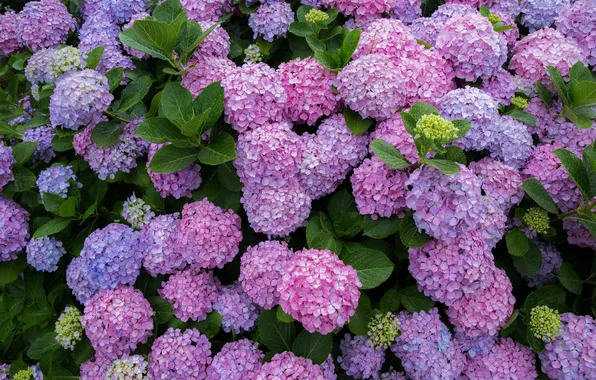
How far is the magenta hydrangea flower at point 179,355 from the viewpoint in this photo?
1914mm

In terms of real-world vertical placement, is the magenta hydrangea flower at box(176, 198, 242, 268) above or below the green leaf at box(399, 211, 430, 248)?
below

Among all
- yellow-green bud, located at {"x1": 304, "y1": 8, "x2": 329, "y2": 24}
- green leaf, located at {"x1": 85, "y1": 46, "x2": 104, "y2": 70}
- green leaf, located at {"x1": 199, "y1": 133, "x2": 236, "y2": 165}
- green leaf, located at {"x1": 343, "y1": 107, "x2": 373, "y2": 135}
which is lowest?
green leaf, located at {"x1": 199, "y1": 133, "x2": 236, "y2": 165}

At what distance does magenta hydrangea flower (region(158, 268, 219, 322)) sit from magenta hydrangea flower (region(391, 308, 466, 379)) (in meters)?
0.86

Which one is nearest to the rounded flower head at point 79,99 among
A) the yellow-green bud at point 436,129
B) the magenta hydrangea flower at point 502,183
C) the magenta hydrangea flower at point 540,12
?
the yellow-green bud at point 436,129

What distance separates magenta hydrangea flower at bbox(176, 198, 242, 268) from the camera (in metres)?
2.01

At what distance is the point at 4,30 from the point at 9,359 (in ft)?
6.78

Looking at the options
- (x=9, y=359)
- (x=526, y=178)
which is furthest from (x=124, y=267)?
(x=526, y=178)

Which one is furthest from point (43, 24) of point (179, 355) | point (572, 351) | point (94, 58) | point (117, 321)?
point (572, 351)

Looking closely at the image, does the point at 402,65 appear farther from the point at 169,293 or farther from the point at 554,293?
the point at 169,293

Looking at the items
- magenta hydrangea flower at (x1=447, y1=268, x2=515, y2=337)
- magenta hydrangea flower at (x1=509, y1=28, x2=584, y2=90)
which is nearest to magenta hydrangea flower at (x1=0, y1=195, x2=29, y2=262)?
magenta hydrangea flower at (x1=447, y1=268, x2=515, y2=337)

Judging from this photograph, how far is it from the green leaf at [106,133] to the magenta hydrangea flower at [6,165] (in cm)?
52

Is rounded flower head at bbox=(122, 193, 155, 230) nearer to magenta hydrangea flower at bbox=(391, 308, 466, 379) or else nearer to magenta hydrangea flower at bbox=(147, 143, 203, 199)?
magenta hydrangea flower at bbox=(147, 143, 203, 199)

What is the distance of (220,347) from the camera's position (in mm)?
2074

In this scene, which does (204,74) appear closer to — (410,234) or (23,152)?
(23,152)
